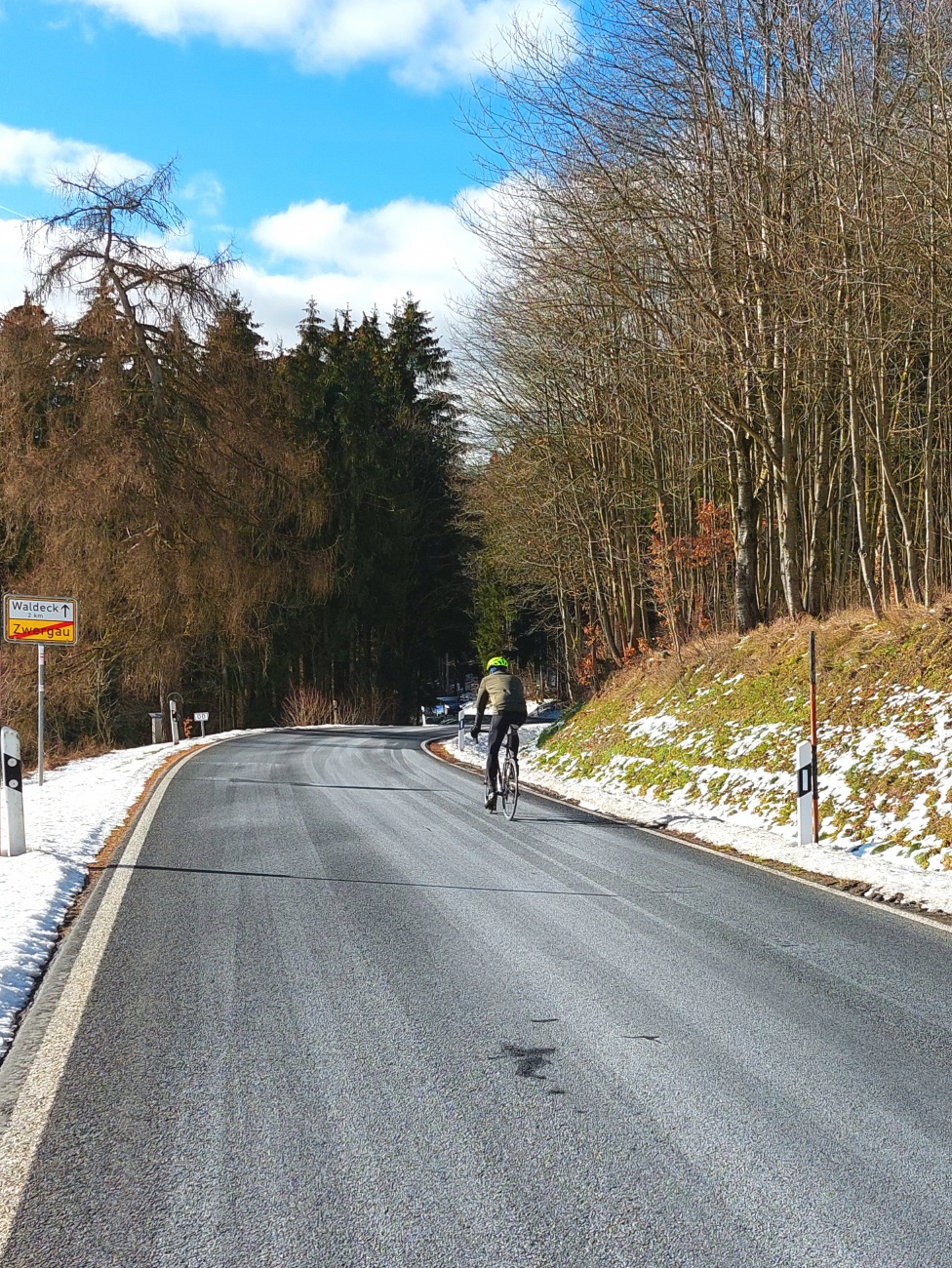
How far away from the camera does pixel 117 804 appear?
14.2 meters

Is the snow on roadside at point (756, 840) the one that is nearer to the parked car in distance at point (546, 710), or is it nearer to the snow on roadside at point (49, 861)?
the snow on roadside at point (49, 861)

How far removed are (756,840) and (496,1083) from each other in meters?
7.08

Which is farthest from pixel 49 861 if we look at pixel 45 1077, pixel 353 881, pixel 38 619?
pixel 38 619

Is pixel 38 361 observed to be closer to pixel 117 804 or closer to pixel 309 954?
pixel 117 804

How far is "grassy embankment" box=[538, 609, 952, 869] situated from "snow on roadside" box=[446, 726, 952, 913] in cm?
14

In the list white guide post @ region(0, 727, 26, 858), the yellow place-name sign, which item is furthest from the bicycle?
the yellow place-name sign

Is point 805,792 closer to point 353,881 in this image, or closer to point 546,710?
point 353,881

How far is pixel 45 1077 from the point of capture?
4555mm

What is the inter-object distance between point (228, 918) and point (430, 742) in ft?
77.4

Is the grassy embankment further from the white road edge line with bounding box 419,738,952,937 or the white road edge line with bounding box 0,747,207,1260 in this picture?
the white road edge line with bounding box 0,747,207,1260

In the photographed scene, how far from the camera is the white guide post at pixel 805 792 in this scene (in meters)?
10.8

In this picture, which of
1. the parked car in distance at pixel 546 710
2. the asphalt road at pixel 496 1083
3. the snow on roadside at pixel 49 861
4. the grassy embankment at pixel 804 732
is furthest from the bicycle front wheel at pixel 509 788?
the parked car in distance at pixel 546 710

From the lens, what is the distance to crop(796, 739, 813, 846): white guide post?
1080 cm

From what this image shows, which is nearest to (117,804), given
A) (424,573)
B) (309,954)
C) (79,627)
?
(309,954)
